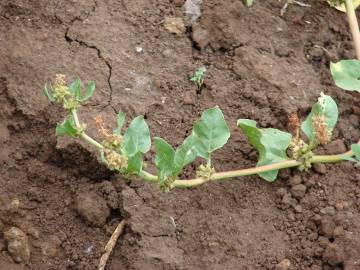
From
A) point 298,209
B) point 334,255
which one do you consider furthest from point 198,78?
point 334,255

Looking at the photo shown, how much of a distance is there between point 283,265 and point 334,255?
0.18 meters

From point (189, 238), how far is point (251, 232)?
228 mm

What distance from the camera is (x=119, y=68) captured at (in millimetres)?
2818

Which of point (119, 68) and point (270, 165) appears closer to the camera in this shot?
point (270, 165)

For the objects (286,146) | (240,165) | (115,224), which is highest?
(286,146)

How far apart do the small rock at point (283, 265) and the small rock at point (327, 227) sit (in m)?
0.17

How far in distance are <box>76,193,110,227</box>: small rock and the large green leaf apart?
985mm

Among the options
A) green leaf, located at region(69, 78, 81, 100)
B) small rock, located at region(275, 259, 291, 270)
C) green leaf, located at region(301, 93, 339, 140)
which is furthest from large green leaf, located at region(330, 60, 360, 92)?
green leaf, located at region(69, 78, 81, 100)

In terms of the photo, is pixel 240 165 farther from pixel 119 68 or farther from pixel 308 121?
pixel 119 68

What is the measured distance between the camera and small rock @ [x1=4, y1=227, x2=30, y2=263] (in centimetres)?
246

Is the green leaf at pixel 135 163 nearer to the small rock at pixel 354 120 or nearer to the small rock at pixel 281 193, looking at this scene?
the small rock at pixel 281 193

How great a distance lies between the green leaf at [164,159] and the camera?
2.29 m

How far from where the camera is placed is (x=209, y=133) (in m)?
2.42

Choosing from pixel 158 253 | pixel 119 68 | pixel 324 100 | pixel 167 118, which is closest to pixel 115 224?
pixel 158 253
